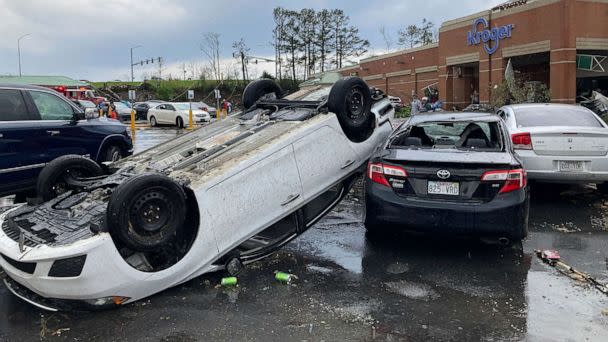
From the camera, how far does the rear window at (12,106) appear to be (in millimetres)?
7160

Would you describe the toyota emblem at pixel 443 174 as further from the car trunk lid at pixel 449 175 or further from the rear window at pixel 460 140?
the rear window at pixel 460 140

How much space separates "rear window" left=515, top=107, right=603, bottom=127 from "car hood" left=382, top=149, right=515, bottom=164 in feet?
10.2

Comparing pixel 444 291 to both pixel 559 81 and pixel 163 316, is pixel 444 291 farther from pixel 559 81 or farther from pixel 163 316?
pixel 559 81

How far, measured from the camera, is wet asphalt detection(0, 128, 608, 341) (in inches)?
150

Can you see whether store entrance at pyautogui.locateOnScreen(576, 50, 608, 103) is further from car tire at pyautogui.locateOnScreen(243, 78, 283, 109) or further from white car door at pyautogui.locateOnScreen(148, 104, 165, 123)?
white car door at pyautogui.locateOnScreen(148, 104, 165, 123)

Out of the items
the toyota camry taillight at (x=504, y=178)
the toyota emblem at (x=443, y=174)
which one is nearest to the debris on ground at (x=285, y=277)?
the toyota emblem at (x=443, y=174)

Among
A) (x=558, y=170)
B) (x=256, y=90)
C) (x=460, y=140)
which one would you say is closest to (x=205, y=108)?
(x=256, y=90)

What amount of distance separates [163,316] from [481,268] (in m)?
3.03

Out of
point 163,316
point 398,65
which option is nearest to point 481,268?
point 163,316

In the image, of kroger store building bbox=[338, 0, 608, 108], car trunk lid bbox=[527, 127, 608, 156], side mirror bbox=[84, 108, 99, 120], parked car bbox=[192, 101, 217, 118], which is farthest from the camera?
parked car bbox=[192, 101, 217, 118]

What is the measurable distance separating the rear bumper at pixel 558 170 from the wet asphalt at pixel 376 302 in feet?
4.95

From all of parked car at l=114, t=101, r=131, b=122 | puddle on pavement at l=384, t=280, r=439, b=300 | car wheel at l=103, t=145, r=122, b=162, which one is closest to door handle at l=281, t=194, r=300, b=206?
puddle on pavement at l=384, t=280, r=439, b=300

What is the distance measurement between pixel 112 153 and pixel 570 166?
7.07m

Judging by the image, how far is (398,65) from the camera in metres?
40.6
